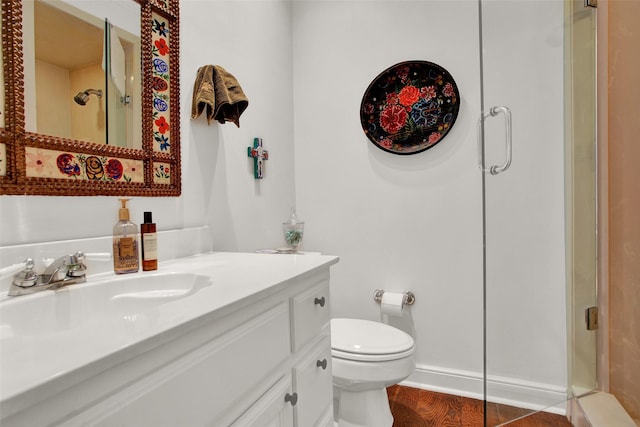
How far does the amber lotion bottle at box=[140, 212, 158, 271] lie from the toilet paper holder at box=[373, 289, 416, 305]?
1314mm

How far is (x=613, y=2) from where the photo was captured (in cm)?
151

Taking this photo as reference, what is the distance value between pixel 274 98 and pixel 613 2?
64.6 inches

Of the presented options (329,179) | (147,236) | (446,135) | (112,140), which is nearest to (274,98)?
(329,179)

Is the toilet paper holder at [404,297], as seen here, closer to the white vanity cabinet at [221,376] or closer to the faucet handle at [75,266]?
the white vanity cabinet at [221,376]

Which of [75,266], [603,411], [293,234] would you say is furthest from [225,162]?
[603,411]

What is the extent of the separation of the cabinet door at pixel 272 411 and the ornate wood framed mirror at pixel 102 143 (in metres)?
0.73

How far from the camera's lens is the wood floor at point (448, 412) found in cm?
154

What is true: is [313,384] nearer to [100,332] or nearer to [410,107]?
[100,332]

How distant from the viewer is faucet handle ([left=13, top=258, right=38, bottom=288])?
0.75 m

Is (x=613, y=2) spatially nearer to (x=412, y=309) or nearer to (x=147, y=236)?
(x=412, y=309)

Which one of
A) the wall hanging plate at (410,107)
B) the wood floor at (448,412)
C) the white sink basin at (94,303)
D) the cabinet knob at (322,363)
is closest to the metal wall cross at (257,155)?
the wall hanging plate at (410,107)

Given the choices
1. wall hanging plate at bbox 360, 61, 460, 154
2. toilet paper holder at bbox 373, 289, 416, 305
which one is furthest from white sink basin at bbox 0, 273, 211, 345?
wall hanging plate at bbox 360, 61, 460, 154

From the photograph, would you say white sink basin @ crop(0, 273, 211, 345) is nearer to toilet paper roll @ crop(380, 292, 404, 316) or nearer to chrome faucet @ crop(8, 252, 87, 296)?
chrome faucet @ crop(8, 252, 87, 296)

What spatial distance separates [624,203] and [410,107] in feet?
3.53
